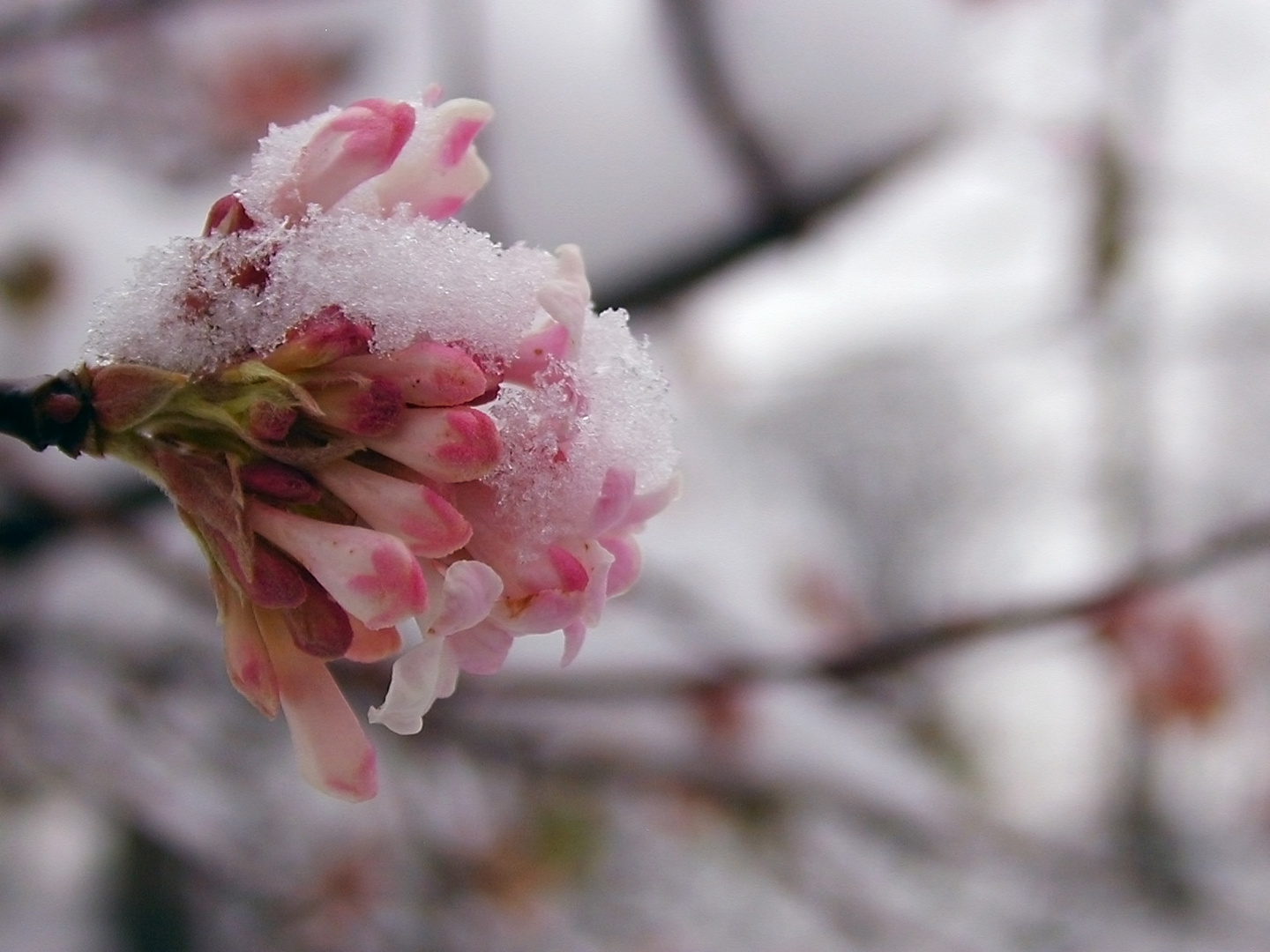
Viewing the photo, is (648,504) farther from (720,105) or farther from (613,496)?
(720,105)

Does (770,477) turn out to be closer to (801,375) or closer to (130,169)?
(801,375)

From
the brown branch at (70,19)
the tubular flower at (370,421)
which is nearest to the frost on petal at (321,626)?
the tubular flower at (370,421)

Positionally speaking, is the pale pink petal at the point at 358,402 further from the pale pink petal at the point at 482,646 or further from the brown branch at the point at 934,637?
the brown branch at the point at 934,637

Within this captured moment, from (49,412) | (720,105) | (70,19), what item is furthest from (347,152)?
(70,19)

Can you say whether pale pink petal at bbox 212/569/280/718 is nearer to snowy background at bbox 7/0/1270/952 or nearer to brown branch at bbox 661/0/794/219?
snowy background at bbox 7/0/1270/952

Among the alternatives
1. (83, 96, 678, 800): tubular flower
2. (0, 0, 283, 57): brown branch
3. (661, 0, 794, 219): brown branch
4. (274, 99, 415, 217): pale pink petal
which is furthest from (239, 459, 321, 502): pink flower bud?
(0, 0, 283, 57): brown branch

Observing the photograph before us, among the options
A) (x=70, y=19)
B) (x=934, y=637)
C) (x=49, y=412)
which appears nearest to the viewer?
(x=49, y=412)
